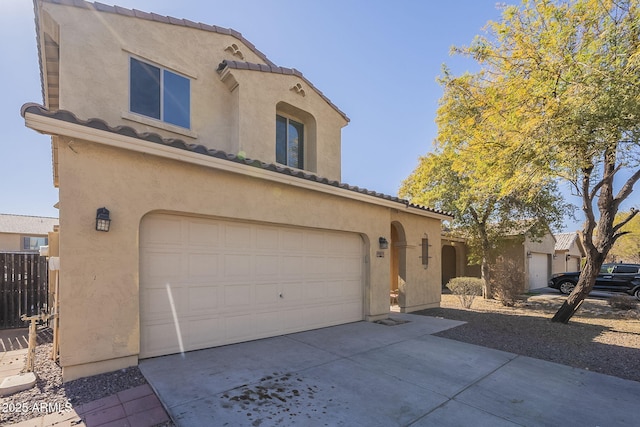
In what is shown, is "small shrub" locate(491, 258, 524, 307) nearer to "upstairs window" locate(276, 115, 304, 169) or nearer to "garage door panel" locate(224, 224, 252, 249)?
"upstairs window" locate(276, 115, 304, 169)

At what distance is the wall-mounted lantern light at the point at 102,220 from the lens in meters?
4.58

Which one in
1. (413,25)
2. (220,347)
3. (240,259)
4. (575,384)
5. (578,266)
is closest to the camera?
(575,384)

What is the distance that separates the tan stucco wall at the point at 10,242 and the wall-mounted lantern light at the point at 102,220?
31.6m

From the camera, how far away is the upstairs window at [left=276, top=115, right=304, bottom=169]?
9977mm

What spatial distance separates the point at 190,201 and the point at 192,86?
165 inches

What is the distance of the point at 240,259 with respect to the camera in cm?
645

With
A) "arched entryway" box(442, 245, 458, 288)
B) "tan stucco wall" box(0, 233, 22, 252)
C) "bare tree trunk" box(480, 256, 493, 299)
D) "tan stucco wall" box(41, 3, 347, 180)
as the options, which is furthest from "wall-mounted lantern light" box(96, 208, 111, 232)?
"tan stucco wall" box(0, 233, 22, 252)

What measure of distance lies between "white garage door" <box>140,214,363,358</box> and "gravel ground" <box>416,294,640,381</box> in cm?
329

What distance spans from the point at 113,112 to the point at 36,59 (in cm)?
345

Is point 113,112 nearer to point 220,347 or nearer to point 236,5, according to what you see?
point 236,5

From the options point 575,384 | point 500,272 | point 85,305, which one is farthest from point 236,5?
point 500,272

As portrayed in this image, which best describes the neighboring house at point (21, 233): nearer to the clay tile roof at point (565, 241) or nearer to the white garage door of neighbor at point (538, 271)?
the white garage door of neighbor at point (538, 271)

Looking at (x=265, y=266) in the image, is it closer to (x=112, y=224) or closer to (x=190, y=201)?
(x=190, y=201)

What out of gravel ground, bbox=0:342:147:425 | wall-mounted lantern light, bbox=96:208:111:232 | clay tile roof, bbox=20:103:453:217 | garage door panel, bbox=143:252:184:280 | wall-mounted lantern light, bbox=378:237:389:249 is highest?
clay tile roof, bbox=20:103:453:217
